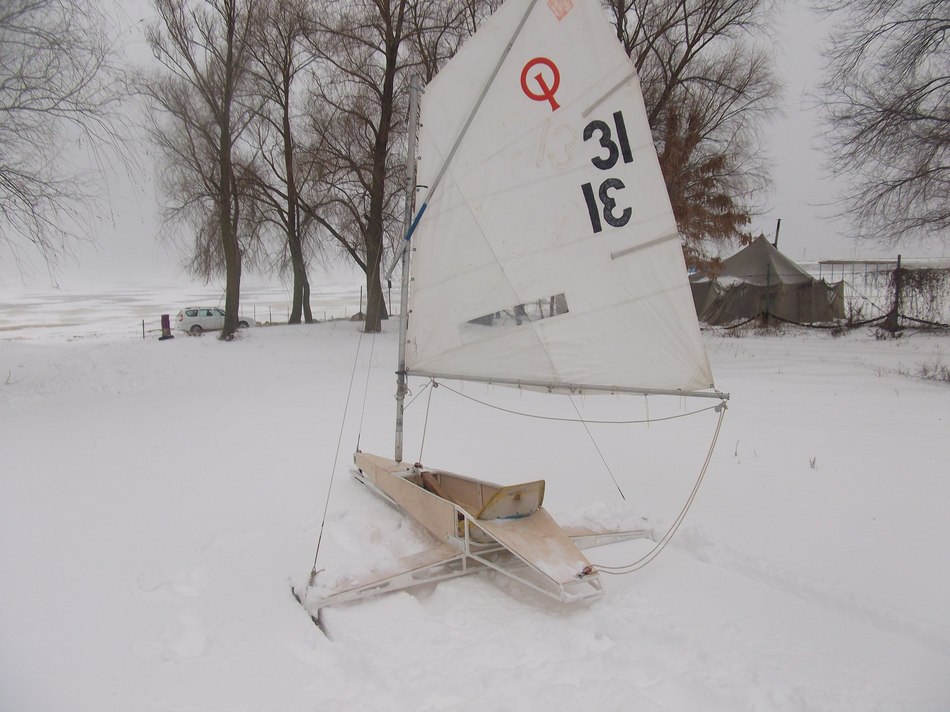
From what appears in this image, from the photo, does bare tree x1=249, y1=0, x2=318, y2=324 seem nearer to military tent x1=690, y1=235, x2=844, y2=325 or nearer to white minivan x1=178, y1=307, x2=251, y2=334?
white minivan x1=178, y1=307, x2=251, y2=334

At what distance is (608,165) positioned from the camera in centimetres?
394

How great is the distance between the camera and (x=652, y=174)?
3.87 metres

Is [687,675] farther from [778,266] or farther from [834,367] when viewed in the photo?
[778,266]

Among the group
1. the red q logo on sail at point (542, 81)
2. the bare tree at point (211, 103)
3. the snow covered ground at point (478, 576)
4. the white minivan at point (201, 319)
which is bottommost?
the snow covered ground at point (478, 576)

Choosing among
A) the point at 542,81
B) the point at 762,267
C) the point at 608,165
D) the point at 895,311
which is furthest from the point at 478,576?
the point at 762,267

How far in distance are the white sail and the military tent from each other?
1704 centimetres

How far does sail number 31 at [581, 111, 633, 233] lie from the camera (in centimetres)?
390

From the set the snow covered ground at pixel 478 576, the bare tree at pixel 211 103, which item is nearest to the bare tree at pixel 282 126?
the bare tree at pixel 211 103

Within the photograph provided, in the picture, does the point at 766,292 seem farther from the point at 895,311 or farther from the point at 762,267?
the point at 895,311

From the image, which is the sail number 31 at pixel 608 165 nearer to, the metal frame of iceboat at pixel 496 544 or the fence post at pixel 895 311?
the metal frame of iceboat at pixel 496 544

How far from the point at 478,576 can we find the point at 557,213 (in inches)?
100

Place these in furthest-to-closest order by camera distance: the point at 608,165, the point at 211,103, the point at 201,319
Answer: the point at 201,319 < the point at 211,103 < the point at 608,165

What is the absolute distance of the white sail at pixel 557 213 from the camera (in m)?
3.87

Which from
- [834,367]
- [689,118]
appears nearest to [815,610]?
[834,367]
